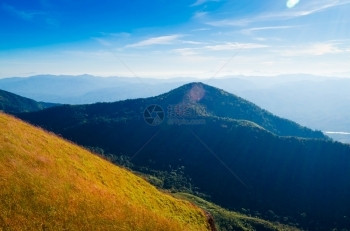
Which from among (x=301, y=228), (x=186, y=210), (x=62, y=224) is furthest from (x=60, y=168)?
(x=301, y=228)

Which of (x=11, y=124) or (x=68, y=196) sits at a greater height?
(x=11, y=124)

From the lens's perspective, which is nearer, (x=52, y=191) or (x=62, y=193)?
(x=52, y=191)

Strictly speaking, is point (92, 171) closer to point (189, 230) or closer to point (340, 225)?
point (189, 230)

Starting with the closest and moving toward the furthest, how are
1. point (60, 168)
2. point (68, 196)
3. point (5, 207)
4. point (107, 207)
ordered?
point (5, 207) → point (68, 196) → point (107, 207) → point (60, 168)

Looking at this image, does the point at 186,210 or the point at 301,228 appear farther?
the point at 301,228

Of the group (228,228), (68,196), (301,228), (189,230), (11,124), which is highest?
(11,124)

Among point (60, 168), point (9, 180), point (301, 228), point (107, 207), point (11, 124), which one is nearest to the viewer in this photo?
point (9, 180)

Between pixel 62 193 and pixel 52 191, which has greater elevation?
pixel 52 191
